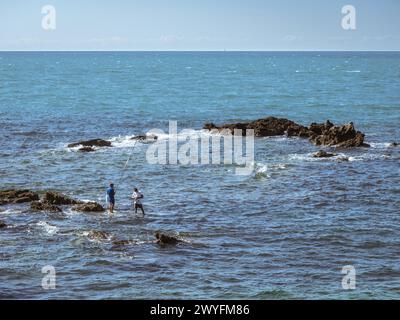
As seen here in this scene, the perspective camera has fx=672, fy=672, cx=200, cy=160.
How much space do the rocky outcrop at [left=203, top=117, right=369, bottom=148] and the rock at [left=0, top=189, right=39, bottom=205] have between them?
1052 inches

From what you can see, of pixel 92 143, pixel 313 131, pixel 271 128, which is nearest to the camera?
pixel 92 143

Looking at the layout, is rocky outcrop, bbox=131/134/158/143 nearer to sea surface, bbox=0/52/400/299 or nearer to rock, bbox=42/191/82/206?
sea surface, bbox=0/52/400/299

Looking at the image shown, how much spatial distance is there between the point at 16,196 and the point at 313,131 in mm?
30526

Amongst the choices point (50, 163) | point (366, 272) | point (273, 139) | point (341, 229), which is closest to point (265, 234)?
point (341, 229)

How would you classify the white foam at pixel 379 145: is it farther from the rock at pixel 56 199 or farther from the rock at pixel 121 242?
Result: the rock at pixel 121 242

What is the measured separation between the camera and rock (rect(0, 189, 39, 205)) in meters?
37.4

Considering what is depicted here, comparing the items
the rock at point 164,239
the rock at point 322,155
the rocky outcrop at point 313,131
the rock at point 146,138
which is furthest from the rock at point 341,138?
the rock at point 164,239

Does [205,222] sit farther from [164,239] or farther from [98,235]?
[98,235]

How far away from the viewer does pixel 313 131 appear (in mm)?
60219

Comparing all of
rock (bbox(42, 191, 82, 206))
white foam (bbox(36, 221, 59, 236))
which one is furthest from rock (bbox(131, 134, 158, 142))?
white foam (bbox(36, 221, 59, 236))

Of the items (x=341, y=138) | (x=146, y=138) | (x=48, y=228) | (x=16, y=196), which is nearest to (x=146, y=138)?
(x=146, y=138)

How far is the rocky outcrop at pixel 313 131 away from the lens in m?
55.3

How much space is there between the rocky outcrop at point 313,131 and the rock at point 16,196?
26711 mm

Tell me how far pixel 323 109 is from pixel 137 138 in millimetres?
39163
